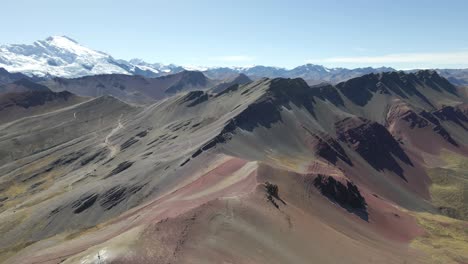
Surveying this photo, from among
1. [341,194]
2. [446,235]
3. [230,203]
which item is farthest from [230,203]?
[446,235]

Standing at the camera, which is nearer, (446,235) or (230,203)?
(230,203)

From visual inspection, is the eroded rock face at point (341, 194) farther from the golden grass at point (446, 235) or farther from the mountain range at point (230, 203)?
the golden grass at point (446, 235)

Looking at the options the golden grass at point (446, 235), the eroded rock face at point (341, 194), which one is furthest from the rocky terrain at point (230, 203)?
the golden grass at point (446, 235)

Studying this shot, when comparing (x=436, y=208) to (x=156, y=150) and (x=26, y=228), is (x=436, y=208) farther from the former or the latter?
(x=26, y=228)

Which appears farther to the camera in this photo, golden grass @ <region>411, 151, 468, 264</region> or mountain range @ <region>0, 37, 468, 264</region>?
golden grass @ <region>411, 151, 468, 264</region>

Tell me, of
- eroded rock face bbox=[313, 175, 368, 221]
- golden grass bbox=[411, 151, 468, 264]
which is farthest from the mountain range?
golden grass bbox=[411, 151, 468, 264]

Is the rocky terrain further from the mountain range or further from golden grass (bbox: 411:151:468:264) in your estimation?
golden grass (bbox: 411:151:468:264)

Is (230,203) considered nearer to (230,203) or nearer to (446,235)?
(230,203)

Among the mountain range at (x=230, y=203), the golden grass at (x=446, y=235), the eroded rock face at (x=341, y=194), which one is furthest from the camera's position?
the eroded rock face at (x=341, y=194)
